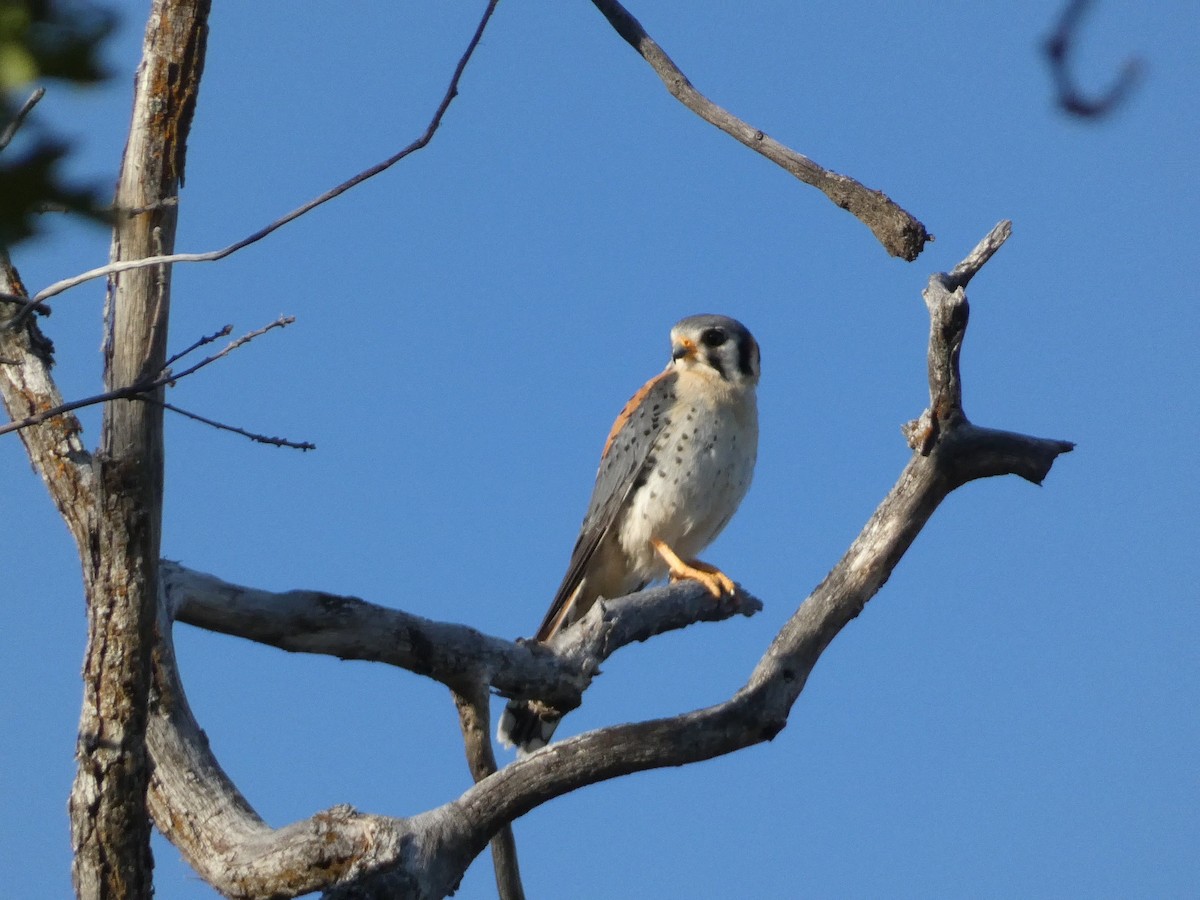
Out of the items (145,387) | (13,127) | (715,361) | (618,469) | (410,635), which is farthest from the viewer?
Result: (715,361)

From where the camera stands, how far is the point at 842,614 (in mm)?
4227

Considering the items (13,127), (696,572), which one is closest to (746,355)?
(696,572)

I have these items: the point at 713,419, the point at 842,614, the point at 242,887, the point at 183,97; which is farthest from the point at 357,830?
the point at 713,419

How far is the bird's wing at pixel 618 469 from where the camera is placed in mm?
6262

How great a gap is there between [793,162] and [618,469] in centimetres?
281

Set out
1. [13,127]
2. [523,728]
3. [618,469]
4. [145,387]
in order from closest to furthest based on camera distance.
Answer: [13,127], [145,387], [523,728], [618,469]

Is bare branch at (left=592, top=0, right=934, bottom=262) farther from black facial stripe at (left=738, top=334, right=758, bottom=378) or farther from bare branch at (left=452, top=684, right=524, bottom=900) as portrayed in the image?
black facial stripe at (left=738, top=334, right=758, bottom=378)

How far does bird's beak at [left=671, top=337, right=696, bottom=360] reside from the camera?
7.06m

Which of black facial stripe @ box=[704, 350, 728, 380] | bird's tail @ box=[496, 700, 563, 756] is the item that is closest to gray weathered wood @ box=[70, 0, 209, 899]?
bird's tail @ box=[496, 700, 563, 756]

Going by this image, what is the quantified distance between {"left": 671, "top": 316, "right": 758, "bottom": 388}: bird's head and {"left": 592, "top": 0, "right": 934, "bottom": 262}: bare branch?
2397mm

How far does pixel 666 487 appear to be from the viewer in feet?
21.2

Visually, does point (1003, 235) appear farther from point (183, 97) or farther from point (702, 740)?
point (183, 97)

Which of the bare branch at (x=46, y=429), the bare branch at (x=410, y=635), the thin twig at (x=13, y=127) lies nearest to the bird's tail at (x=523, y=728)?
the bare branch at (x=410, y=635)

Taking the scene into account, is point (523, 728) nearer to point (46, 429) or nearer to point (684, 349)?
point (46, 429)
